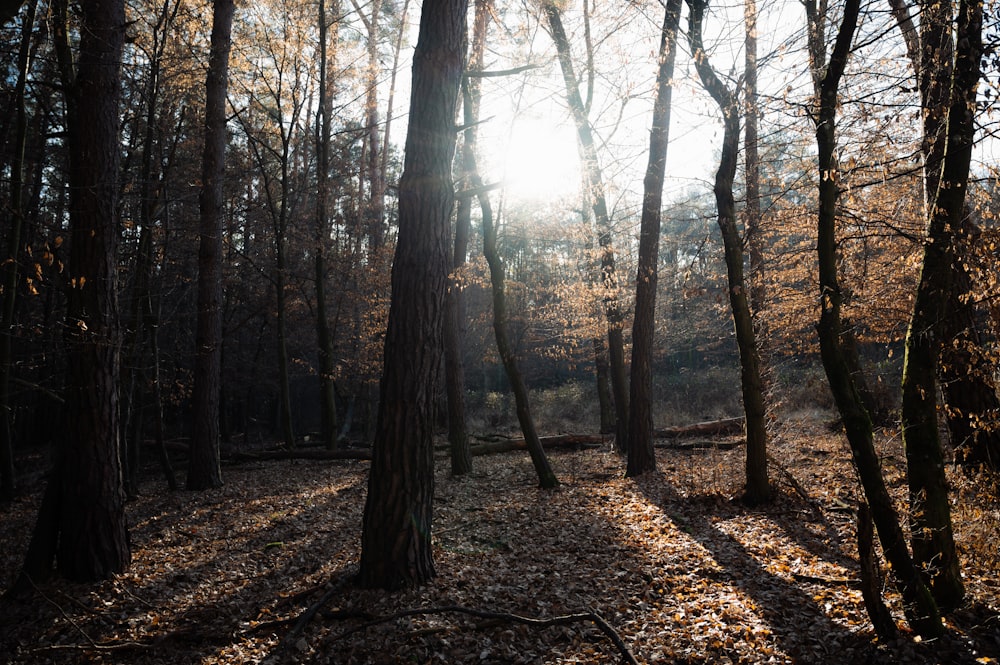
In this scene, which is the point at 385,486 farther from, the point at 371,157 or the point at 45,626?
the point at 371,157

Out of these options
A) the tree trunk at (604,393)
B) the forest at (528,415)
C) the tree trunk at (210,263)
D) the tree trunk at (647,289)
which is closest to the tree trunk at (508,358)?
the forest at (528,415)

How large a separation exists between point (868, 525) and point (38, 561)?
22.6ft

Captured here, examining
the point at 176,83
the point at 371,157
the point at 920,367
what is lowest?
the point at 920,367

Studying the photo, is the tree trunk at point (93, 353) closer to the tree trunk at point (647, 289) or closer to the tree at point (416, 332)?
the tree at point (416, 332)

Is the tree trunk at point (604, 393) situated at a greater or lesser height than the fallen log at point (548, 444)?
greater

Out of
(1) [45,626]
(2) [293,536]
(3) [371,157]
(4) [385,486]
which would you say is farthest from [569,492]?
(3) [371,157]

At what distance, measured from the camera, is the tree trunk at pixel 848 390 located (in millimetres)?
3693

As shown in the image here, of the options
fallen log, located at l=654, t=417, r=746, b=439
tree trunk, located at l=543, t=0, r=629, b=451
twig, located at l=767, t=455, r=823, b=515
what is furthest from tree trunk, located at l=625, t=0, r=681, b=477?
fallen log, located at l=654, t=417, r=746, b=439

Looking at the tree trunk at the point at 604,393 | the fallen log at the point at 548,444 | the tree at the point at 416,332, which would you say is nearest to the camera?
the tree at the point at 416,332

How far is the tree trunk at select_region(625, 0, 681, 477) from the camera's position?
32.7ft

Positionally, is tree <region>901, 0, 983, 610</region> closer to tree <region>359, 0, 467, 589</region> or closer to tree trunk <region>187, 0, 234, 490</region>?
tree <region>359, 0, 467, 589</region>

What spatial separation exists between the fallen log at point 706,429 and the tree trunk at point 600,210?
2683 millimetres

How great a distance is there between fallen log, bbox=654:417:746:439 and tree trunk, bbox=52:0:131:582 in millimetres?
12318

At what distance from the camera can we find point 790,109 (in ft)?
16.0
